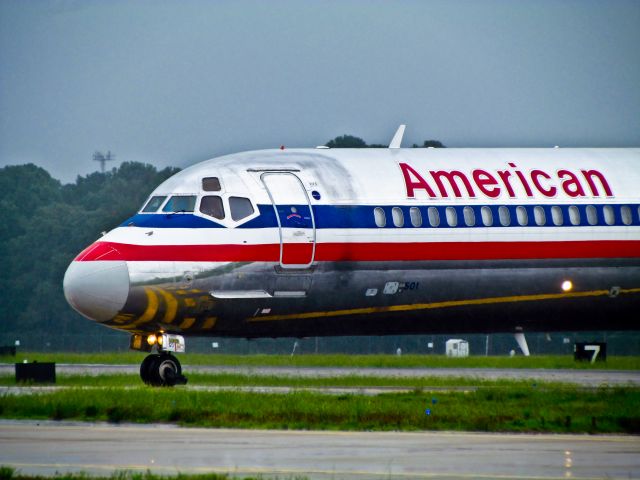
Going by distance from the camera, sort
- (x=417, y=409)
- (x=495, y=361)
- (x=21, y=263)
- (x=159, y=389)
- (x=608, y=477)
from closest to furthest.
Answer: (x=608, y=477) < (x=417, y=409) < (x=159, y=389) < (x=495, y=361) < (x=21, y=263)

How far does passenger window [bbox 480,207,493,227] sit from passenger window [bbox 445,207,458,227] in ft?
2.51

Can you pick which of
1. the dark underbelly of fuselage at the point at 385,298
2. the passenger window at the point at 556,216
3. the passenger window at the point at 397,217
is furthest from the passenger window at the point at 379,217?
the passenger window at the point at 556,216

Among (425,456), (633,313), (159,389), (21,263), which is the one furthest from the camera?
(21,263)

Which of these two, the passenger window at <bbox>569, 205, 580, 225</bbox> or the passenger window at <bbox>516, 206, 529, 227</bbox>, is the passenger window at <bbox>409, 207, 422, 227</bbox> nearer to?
the passenger window at <bbox>516, 206, 529, 227</bbox>

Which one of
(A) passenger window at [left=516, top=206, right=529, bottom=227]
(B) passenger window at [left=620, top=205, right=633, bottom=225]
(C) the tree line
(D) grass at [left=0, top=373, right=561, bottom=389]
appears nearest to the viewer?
(D) grass at [left=0, top=373, right=561, bottom=389]

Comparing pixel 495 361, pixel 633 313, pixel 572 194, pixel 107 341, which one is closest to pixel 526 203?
pixel 572 194

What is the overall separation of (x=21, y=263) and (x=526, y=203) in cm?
9051

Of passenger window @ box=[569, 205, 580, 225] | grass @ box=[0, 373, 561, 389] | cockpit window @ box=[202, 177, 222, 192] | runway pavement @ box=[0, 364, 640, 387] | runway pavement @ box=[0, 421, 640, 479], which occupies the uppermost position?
cockpit window @ box=[202, 177, 222, 192]

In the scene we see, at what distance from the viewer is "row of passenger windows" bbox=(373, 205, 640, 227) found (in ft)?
130

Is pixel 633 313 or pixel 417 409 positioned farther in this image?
pixel 633 313

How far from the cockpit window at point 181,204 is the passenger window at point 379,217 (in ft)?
15.3

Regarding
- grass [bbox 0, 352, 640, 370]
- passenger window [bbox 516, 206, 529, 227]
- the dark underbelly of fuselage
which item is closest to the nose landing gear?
the dark underbelly of fuselage

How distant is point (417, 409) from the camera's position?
29844 mm

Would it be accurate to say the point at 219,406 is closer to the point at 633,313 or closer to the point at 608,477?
the point at 608,477
